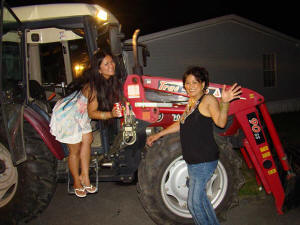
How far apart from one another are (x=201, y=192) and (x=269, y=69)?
1100 centimetres

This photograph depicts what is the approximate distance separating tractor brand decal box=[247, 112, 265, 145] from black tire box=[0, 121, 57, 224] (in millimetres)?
2590

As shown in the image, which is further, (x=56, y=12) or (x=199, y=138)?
(x=56, y=12)

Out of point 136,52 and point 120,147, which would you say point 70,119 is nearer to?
point 120,147

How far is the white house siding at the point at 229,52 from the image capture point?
10.3m

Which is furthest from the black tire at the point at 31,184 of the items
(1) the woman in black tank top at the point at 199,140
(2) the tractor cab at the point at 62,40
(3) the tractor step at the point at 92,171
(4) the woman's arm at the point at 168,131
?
(1) the woman in black tank top at the point at 199,140

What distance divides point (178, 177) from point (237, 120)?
1038 millimetres

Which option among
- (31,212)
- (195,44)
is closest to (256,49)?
(195,44)

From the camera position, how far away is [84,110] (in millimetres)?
3365

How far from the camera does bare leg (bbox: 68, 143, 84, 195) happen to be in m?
3.39

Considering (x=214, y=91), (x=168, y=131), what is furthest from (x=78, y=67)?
(x=214, y=91)

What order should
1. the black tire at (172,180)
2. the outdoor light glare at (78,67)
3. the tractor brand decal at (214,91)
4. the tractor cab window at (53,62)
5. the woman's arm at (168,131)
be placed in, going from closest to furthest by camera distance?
the woman's arm at (168,131), the black tire at (172,180), the tractor brand decal at (214,91), the outdoor light glare at (78,67), the tractor cab window at (53,62)

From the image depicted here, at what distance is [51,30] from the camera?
4.75 m

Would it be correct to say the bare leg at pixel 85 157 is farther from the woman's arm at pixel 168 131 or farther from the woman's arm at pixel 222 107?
the woman's arm at pixel 222 107

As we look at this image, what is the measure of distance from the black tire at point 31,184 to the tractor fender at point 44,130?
10 cm
